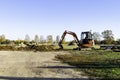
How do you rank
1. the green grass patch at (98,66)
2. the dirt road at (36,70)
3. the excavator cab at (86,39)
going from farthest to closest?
1. the excavator cab at (86,39)
2. the green grass patch at (98,66)
3. the dirt road at (36,70)

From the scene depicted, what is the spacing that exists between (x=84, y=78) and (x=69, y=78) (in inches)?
29.7

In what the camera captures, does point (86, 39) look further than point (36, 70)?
Yes

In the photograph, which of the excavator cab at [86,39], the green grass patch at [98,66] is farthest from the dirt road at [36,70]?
the excavator cab at [86,39]

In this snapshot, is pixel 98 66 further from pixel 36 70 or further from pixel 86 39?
pixel 86 39

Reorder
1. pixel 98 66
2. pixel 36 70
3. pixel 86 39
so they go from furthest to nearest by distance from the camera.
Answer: pixel 86 39, pixel 98 66, pixel 36 70

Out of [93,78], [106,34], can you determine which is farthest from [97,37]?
[93,78]

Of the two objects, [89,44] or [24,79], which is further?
[89,44]

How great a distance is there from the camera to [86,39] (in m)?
55.0

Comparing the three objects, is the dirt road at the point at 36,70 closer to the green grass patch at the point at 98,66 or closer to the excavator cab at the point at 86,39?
the green grass patch at the point at 98,66

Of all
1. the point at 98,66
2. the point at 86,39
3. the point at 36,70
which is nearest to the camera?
the point at 36,70

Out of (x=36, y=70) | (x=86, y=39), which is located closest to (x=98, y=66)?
(x=36, y=70)

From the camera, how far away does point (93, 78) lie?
44.3 ft

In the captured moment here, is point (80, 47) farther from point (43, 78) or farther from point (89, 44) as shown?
point (43, 78)

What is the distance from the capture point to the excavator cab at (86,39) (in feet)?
181
